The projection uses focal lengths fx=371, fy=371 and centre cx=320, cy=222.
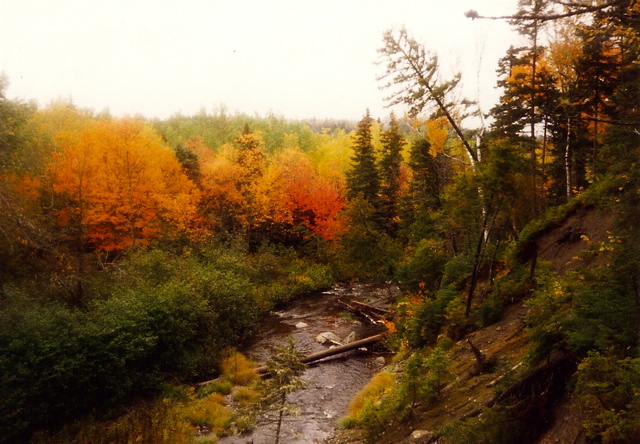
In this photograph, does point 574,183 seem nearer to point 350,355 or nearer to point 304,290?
point 350,355

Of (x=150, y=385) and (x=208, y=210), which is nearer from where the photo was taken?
(x=150, y=385)

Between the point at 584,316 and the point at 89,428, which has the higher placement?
the point at 584,316

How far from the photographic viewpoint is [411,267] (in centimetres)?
1800

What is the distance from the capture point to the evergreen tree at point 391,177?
3619cm

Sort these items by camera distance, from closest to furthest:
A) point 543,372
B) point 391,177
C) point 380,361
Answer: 1. point 543,372
2. point 380,361
3. point 391,177

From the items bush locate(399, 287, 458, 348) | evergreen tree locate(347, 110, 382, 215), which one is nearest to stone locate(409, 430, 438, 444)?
bush locate(399, 287, 458, 348)

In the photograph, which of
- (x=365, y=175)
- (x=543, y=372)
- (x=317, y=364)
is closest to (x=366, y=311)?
(x=317, y=364)

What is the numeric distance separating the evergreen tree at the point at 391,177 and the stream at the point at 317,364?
9375mm

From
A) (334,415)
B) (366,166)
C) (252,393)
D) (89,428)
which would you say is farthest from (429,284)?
(366,166)

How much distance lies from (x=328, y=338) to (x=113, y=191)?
597 inches

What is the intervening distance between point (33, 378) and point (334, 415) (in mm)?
8784

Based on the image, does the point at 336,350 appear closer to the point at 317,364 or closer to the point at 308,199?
the point at 317,364

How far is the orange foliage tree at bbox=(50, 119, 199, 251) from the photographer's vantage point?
66.8 ft

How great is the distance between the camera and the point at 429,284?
59.7 ft
